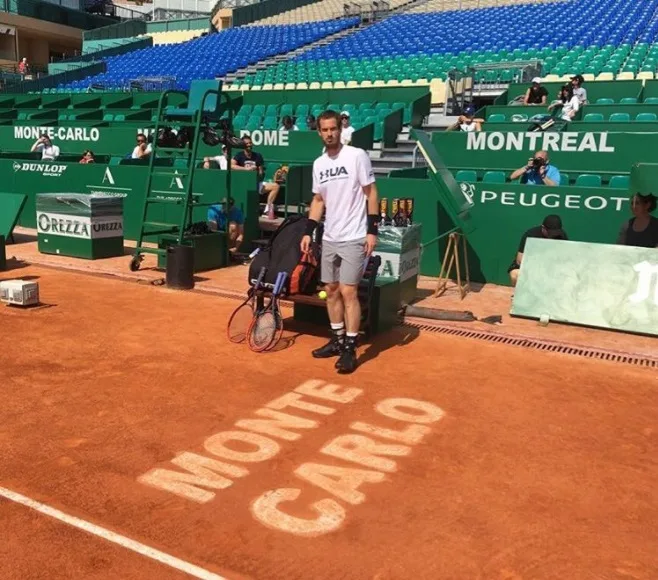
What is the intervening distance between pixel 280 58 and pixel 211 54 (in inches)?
137

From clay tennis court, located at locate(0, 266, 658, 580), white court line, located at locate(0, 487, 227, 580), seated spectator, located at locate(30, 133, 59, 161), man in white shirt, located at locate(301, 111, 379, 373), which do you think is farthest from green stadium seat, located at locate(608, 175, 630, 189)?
seated spectator, located at locate(30, 133, 59, 161)

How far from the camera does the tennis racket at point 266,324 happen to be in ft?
19.4

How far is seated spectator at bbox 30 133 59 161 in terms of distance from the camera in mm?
14596

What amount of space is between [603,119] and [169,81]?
17.4 metres

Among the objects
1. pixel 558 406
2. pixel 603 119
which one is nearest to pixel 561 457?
pixel 558 406

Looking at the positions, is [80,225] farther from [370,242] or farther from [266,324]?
[370,242]

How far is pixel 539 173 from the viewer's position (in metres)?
9.09

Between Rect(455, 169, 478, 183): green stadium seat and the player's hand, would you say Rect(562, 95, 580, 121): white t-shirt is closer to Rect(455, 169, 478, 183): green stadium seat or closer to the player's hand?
Rect(455, 169, 478, 183): green stadium seat

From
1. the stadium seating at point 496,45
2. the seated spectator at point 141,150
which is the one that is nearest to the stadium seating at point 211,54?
the stadium seating at point 496,45

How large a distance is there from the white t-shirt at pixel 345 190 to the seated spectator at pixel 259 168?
5.95 m

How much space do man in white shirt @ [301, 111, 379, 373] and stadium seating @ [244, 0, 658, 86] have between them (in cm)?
1288

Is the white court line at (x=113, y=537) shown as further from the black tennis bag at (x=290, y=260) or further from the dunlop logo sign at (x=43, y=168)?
the dunlop logo sign at (x=43, y=168)

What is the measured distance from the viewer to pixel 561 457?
4.02 metres

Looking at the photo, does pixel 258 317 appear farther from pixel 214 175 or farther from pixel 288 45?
pixel 288 45
